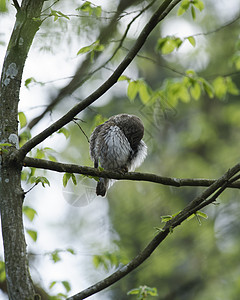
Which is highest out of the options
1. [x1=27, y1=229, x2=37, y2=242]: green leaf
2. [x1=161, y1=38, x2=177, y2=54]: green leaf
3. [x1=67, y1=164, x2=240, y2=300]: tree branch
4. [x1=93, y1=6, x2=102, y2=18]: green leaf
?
[x1=161, y1=38, x2=177, y2=54]: green leaf

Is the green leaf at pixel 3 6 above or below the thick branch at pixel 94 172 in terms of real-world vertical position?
above

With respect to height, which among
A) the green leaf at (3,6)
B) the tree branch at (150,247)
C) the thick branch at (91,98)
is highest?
the green leaf at (3,6)

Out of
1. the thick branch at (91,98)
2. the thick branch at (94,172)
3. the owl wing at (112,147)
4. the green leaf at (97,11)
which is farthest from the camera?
the owl wing at (112,147)

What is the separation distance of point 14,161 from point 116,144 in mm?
1807

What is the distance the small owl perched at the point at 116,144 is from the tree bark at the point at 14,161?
Result: 5.22ft

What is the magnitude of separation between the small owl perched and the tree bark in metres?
1.59

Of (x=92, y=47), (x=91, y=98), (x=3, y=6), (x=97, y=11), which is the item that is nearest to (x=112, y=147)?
(x=92, y=47)

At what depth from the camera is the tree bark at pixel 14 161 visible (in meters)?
2.24

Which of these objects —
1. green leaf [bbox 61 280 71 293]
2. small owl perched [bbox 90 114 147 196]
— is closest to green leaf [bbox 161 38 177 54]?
small owl perched [bbox 90 114 147 196]

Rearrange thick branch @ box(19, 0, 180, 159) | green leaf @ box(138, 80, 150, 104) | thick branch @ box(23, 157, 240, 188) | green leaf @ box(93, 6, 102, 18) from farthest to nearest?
green leaf @ box(138, 80, 150, 104) → green leaf @ box(93, 6, 102, 18) → thick branch @ box(23, 157, 240, 188) → thick branch @ box(19, 0, 180, 159)

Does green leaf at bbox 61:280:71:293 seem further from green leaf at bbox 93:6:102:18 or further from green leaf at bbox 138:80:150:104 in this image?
green leaf at bbox 93:6:102:18

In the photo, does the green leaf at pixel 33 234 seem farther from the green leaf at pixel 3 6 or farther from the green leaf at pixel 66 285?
the green leaf at pixel 3 6

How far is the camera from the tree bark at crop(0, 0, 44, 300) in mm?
2244

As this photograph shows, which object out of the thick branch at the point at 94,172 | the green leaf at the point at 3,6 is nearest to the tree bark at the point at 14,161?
the thick branch at the point at 94,172
